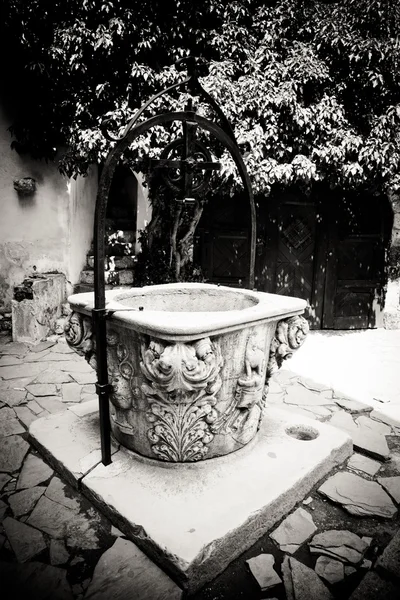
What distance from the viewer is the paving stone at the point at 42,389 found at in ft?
11.8

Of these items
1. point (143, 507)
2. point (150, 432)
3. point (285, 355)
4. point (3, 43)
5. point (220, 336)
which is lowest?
point (143, 507)

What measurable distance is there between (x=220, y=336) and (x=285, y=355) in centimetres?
66

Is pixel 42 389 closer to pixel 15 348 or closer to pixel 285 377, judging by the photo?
pixel 15 348

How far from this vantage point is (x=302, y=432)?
2.77m

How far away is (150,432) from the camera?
2197 mm

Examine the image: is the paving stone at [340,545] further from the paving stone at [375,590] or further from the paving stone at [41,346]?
the paving stone at [41,346]

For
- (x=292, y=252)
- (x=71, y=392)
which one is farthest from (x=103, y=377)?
(x=292, y=252)

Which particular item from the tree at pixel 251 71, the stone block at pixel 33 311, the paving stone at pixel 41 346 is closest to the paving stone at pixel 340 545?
the tree at pixel 251 71

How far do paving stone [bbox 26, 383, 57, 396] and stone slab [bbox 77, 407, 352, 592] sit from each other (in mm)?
1544

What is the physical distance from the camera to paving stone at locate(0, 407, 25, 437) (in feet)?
9.51

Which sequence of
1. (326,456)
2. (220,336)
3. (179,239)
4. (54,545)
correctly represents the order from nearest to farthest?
(54,545), (220,336), (326,456), (179,239)

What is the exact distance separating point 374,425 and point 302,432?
770 mm

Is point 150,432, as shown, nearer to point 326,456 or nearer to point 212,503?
point 212,503

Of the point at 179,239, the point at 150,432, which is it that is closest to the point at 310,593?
the point at 150,432
